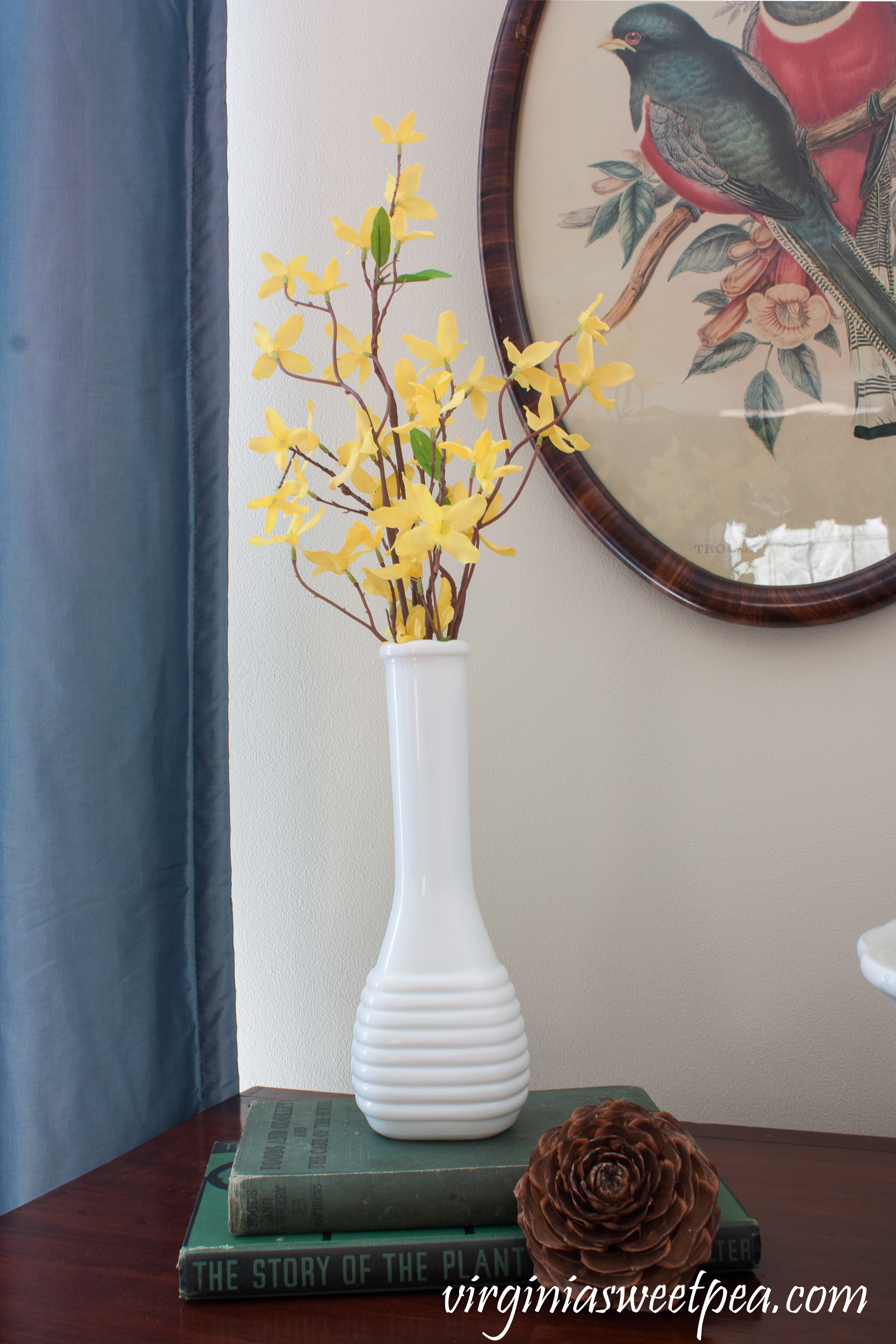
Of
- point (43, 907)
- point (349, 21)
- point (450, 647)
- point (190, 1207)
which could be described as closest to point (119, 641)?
point (43, 907)

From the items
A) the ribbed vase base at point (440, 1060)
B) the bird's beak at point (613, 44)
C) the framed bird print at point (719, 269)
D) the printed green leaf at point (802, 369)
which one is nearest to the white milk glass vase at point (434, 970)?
the ribbed vase base at point (440, 1060)

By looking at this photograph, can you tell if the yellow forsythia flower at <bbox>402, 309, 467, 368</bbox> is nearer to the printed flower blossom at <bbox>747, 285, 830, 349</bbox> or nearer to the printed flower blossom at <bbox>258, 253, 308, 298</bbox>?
the printed flower blossom at <bbox>258, 253, 308, 298</bbox>

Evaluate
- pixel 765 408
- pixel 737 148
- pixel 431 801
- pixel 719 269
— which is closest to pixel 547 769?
pixel 431 801

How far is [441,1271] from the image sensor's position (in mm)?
534

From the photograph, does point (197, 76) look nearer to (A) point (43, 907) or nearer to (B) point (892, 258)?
(B) point (892, 258)

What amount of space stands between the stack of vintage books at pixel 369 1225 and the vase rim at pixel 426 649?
318 mm

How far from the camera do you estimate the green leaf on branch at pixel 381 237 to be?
65 cm

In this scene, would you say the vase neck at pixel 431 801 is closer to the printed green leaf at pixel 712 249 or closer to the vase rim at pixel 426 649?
the vase rim at pixel 426 649

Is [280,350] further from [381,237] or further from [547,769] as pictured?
[547,769]

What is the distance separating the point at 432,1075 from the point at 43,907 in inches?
14.8

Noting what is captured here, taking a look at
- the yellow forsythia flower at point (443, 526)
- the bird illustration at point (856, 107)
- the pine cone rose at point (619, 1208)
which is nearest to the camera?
the pine cone rose at point (619, 1208)

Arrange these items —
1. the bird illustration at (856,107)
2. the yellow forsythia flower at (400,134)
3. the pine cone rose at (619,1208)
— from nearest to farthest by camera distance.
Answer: the pine cone rose at (619,1208) → the yellow forsythia flower at (400,134) → the bird illustration at (856,107)

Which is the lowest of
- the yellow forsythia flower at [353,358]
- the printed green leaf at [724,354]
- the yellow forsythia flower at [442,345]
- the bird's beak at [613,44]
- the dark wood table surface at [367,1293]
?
the dark wood table surface at [367,1293]

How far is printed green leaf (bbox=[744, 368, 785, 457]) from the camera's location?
841 millimetres
